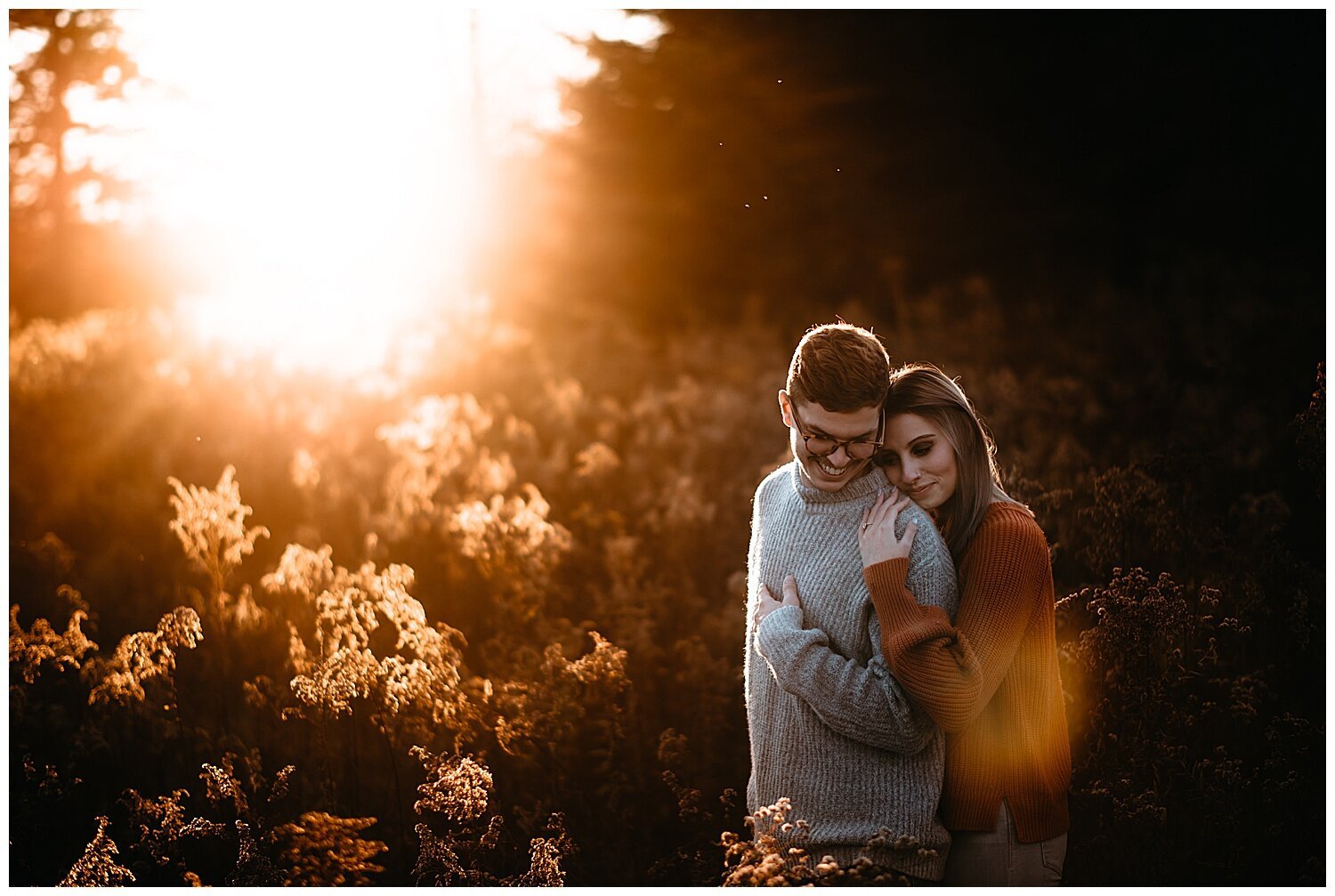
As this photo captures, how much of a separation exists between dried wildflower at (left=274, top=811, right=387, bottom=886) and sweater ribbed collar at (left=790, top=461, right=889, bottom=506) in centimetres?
183

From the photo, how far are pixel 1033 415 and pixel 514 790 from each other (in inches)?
151

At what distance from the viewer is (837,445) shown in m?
2.59

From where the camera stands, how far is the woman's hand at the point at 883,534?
2451 mm

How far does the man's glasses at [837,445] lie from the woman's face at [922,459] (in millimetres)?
61

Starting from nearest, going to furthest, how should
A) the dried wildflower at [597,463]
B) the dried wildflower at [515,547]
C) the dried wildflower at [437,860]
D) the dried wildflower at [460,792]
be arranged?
the dried wildflower at [460,792] → the dried wildflower at [437,860] → the dried wildflower at [515,547] → the dried wildflower at [597,463]

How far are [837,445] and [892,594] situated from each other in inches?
15.4

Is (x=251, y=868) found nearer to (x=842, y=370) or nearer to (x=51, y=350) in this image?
(x=842, y=370)

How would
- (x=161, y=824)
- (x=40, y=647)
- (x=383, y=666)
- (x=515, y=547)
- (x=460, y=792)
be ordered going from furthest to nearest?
(x=515, y=547), (x=40, y=647), (x=161, y=824), (x=383, y=666), (x=460, y=792)

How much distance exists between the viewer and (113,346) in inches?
321

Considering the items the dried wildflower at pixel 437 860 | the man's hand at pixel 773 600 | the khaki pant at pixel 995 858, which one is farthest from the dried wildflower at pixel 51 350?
the khaki pant at pixel 995 858

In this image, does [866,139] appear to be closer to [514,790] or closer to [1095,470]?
[1095,470]

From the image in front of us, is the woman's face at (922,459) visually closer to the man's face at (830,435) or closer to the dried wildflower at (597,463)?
the man's face at (830,435)

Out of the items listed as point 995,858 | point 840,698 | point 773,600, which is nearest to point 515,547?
point 773,600

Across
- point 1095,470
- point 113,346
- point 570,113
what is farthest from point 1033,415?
point 113,346
